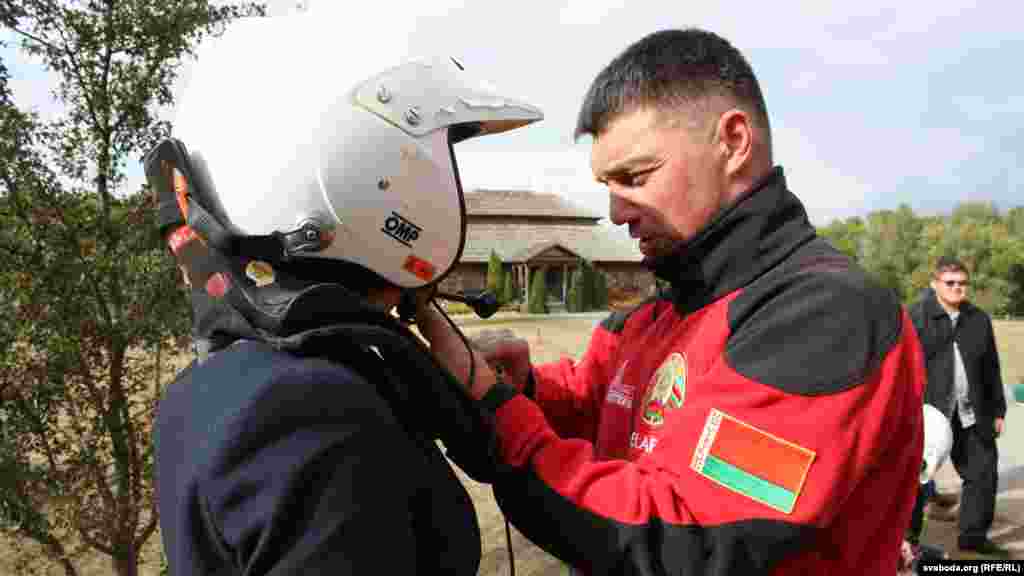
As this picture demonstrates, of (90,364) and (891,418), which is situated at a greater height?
(891,418)

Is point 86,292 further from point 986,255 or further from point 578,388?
point 986,255

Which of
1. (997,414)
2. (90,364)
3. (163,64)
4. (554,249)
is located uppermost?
(163,64)

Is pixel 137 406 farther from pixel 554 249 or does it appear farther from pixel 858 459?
pixel 554 249

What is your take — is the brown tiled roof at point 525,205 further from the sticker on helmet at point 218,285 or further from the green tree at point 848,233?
the sticker on helmet at point 218,285

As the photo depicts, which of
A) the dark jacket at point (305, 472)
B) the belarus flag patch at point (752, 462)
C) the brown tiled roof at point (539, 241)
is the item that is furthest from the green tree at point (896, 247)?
the dark jacket at point (305, 472)

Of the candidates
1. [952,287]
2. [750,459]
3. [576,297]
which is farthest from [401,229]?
[576,297]

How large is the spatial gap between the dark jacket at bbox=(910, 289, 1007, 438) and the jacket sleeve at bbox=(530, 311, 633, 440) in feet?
14.0

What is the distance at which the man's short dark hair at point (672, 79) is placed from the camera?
170cm

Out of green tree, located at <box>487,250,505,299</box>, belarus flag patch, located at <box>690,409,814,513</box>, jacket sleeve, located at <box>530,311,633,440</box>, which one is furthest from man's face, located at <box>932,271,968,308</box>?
green tree, located at <box>487,250,505,299</box>

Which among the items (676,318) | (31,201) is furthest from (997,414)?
(31,201)

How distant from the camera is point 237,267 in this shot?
1.22m

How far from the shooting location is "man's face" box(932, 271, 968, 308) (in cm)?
552

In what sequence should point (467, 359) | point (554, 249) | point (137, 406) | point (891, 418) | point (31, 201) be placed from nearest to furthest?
point (891, 418) < point (467, 359) < point (31, 201) < point (137, 406) < point (554, 249)

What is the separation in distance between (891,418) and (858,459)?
122 mm
